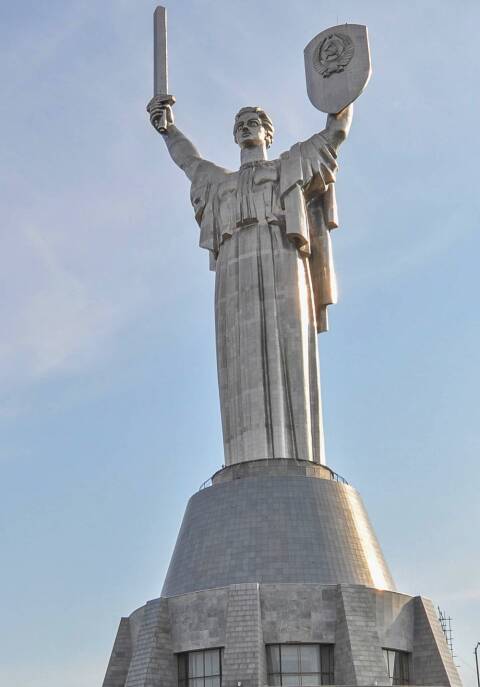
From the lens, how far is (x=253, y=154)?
2527 cm

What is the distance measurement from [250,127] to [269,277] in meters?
4.20

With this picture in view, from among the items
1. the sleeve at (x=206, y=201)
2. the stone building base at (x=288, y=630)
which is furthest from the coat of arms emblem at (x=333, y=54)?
the stone building base at (x=288, y=630)

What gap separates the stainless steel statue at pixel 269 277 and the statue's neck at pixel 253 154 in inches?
1.0

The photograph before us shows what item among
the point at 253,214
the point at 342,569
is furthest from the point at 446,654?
the point at 253,214

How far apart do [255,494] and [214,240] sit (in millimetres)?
6692

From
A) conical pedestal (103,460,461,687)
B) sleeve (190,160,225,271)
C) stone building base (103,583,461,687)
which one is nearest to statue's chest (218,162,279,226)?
sleeve (190,160,225,271)

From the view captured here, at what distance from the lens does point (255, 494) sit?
21.2 metres

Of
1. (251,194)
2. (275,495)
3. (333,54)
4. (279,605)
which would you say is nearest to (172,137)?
(251,194)

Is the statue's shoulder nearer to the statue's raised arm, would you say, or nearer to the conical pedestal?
the statue's raised arm

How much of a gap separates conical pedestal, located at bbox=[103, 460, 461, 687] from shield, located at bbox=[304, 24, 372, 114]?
8977 millimetres

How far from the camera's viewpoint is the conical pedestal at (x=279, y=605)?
19.0 meters

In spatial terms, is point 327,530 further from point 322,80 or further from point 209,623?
point 322,80

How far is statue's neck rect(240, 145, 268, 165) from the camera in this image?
2520 centimetres

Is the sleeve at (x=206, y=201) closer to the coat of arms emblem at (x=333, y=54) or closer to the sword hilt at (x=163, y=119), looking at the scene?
the sword hilt at (x=163, y=119)
